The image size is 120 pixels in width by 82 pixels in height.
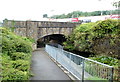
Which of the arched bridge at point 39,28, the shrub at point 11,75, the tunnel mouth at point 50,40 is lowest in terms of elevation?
the tunnel mouth at point 50,40

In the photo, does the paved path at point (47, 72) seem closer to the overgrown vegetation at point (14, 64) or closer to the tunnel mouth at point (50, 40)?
the overgrown vegetation at point (14, 64)

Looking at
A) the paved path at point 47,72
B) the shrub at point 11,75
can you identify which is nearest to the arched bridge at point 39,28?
the paved path at point 47,72

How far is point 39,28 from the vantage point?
20344 millimetres

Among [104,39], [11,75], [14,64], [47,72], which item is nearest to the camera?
[11,75]

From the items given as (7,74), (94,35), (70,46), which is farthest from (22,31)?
(7,74)

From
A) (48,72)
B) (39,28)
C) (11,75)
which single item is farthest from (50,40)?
(11,75)

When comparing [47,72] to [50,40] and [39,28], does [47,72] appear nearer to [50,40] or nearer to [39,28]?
[39,28]

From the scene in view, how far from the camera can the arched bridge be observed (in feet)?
62.0

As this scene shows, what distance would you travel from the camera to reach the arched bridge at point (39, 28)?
1889 centimetres

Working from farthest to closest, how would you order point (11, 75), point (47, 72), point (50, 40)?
point (50, 40) → point (47, 72) → point (11, 75)

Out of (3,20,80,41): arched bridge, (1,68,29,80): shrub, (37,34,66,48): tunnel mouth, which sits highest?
(3,20,80,41): arched bridge

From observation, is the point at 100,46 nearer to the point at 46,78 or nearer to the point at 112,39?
the point at 112,39

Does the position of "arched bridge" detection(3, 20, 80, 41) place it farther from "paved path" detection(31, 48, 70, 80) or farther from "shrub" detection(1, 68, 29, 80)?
"shrub" detection(1, 68, 29, 80)

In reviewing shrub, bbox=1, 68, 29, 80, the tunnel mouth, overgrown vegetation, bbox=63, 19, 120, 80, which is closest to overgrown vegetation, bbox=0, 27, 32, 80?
shrub, bbox=1, 68, 29, 80
